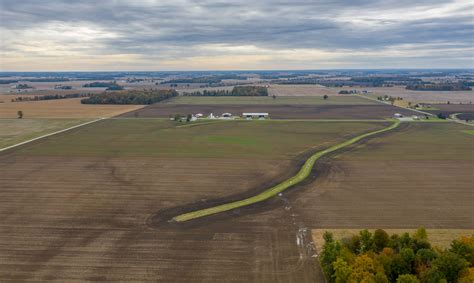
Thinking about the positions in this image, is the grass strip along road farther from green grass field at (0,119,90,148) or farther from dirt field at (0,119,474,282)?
green grass field at (0,119,90,148)

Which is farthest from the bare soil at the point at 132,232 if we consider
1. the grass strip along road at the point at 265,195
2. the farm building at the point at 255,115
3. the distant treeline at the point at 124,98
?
the distant treeline at the point at 124,98

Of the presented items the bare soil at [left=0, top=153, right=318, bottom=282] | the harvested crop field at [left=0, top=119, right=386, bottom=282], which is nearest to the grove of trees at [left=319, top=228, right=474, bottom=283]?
the harvested crop field at [left=0, top=119, right=386, bottom=282]

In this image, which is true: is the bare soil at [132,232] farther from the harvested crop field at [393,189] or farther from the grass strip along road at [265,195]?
the harvested crop field at [393,189]

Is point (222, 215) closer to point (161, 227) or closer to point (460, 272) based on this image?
point (161, 227)

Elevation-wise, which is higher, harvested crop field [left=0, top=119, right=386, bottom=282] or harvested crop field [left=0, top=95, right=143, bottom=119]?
harvested crop field [left=0, top=95, right=143, bottom=119]

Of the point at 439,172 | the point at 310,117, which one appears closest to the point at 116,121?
the point at 310,117
